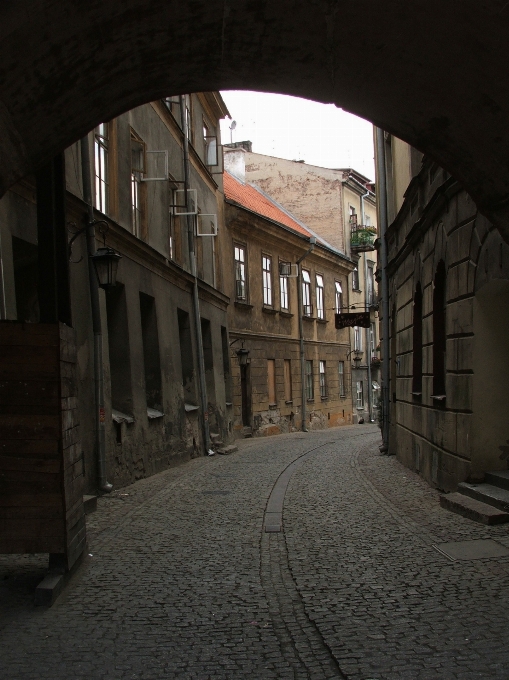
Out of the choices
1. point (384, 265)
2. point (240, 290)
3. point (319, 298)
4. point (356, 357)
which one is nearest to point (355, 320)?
point (240, 290)

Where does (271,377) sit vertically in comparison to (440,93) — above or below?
below

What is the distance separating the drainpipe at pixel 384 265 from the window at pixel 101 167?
6085 mm

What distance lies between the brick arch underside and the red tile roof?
75.4 feet

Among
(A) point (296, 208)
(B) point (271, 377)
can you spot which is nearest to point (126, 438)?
(B) point (271, 377)

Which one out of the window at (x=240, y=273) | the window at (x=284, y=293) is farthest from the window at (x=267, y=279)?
the window at (x=240, y=273)

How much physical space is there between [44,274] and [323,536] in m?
3.78

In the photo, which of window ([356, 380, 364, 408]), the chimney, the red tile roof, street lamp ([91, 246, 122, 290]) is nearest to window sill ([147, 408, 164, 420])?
street lamp ([91, 246, 122, 290])

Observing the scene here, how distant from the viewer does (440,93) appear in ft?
19.0

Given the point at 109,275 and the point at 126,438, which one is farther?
the point at 126,438

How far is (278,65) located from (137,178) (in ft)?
34.0

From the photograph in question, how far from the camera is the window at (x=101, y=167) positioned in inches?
523

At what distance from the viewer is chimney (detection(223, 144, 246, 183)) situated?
1444 inches

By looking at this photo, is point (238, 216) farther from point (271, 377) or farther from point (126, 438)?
point (126, 438)

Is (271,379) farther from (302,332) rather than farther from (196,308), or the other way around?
(196,308)
